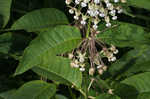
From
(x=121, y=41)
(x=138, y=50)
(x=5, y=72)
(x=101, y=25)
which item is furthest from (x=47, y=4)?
(x=121, y=41)

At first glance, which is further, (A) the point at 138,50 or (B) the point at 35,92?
(A) the point at 138,50

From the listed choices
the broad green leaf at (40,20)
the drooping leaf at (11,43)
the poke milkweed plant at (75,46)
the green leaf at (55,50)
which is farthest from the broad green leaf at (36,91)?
the drooping leaf at (11,43)

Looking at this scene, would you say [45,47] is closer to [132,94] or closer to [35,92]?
[35,92]

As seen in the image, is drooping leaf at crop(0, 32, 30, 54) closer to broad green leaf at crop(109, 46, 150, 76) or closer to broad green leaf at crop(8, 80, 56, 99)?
broad green leaf at crop(8, 80, 56, 99)

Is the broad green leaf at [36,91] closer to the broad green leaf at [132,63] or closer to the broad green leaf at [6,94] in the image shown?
the broad green leaf at [6,94]

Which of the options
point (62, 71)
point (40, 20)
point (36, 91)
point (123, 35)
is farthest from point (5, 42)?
point (123, 35)

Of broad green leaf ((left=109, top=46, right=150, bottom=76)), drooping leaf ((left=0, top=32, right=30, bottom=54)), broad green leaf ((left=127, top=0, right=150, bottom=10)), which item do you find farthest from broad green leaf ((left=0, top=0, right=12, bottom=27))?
broad green leaf ((left=109, top=46, right=150, bottom=76))

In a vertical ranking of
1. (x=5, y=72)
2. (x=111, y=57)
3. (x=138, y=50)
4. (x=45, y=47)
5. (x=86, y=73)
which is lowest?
(x=5, y=72)

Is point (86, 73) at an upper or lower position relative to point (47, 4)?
lower
